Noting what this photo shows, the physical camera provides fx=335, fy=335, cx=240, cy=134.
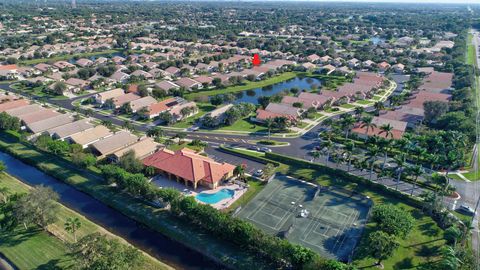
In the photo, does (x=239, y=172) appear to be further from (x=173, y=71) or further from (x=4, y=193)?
(x=173, y=71)

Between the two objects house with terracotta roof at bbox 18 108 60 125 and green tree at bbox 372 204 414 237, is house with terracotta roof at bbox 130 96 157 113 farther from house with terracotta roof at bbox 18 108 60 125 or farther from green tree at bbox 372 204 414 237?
green tree at bbox 372 204 414 237

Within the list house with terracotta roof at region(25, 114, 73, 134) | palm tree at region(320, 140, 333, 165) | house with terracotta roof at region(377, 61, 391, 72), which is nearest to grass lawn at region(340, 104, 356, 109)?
palm tree at region(320, 140, 333, 165)

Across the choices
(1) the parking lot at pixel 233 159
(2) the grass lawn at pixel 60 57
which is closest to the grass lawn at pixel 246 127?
(1) the parking lot at pixel 233 159

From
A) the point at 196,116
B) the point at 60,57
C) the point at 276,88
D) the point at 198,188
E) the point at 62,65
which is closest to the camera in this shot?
the point at 198,188

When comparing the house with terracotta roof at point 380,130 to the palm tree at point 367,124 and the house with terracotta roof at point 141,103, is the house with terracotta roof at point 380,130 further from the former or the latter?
the house with terracotta roof at point 141,103

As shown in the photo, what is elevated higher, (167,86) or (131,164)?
(167,86)

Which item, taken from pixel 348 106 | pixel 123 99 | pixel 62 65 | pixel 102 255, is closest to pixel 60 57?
pixel 62 65
